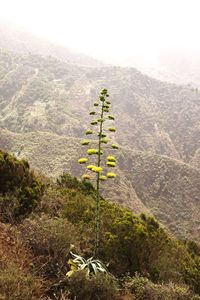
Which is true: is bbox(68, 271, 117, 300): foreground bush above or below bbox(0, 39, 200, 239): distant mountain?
above

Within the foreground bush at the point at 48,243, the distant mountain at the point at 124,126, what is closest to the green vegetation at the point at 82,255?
the foreground bush at the point at 48,243

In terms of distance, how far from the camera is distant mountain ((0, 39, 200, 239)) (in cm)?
5112

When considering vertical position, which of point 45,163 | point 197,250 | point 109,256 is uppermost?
point 109,256

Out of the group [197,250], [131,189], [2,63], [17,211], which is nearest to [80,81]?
[2,63]

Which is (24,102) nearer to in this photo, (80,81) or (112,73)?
(80,81)

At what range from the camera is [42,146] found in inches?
2248

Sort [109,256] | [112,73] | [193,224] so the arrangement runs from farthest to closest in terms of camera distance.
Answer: [112,73]
[193,224]
[109,256]

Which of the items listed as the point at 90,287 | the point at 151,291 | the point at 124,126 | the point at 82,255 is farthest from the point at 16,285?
the point at 124,126

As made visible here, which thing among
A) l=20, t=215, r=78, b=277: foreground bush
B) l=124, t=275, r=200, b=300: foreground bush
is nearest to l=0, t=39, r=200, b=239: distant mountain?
l=124, t=275, r=200, b=300: foreground bush

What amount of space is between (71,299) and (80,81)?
4620 inches

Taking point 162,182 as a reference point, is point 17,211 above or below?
above

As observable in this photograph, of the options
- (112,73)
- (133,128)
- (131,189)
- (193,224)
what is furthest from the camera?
(112,73)

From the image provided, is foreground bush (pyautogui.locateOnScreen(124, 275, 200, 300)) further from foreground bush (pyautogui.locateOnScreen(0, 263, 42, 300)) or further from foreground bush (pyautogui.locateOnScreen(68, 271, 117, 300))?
foreground bush (pyautogui.locateOnScreen(0, 263, 42, 300))

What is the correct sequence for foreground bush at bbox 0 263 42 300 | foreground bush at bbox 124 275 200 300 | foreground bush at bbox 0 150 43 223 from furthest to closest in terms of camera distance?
1. foreground bush at bbox 0 150 43 223
2. foreground bush at bbox 124 275 200 300
3. foreground bush at bbox 0 263 42 300
